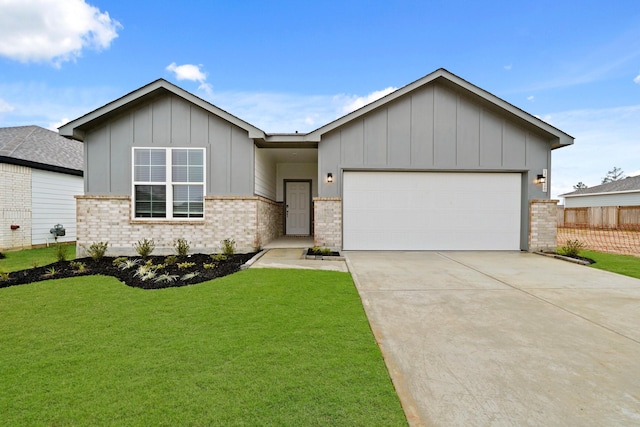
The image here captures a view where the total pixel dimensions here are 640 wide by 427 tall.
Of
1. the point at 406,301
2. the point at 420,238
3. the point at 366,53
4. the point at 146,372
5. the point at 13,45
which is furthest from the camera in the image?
the point at 366,53

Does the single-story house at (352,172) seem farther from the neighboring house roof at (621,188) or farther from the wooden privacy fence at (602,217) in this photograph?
the neighboring house roof at (621,188)

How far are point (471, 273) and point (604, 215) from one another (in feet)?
81.5

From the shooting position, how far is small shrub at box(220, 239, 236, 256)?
7.55 meters

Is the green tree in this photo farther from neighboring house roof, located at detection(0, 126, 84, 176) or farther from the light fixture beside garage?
neighboring house roof, located at detection(0, 126, 84, 176)

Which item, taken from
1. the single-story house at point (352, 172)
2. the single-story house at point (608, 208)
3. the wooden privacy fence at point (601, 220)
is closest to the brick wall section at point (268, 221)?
the single-story house at point (352, 172)

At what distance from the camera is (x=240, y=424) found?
170cm

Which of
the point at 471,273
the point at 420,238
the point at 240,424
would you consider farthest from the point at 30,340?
the point at 420,238

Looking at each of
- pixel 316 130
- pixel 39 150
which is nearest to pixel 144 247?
pixel 316 130

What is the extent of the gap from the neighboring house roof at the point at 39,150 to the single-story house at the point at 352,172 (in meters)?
3.80

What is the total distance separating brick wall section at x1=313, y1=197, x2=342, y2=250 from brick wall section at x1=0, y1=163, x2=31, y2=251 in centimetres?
993

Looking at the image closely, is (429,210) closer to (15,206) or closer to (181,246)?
(181,246)

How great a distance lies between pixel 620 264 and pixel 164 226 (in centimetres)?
1178

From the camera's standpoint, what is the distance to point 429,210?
8.61 metres

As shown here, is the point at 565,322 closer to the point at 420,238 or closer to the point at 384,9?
the point at 420,238
